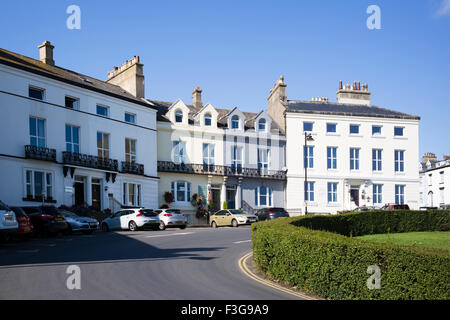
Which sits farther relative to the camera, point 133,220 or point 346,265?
point 133,220

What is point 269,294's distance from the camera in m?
10.6

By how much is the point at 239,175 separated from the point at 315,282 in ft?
111

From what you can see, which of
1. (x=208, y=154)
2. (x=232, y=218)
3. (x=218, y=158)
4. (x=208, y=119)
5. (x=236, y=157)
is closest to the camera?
(x=232, y=218)

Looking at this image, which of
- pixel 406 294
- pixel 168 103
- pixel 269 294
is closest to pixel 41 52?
pixel 168 103

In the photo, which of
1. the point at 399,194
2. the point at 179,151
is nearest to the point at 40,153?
the point at 179,151

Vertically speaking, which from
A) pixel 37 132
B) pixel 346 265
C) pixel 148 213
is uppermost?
pixel 37 132

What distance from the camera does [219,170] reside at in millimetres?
44156

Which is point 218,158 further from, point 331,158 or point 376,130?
point 376,130

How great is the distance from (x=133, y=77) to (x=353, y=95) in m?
25.4

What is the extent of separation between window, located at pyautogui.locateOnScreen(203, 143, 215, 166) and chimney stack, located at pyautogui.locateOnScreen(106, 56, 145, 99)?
25.0 ft

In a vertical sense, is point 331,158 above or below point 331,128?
below

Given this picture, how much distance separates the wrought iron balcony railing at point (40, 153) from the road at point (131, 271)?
418 inches
